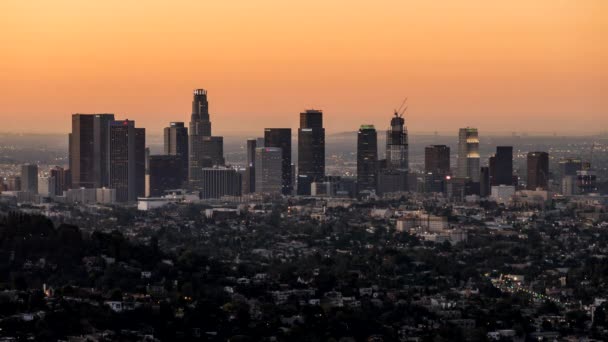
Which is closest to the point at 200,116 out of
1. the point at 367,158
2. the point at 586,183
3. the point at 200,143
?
the point at 200,143

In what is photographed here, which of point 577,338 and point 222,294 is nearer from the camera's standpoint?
point 577,338

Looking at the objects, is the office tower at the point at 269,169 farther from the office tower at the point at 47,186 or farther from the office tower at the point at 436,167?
the office tower at the point at 47,186

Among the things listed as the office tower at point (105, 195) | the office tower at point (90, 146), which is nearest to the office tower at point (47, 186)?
the office tower at point (90, 146)

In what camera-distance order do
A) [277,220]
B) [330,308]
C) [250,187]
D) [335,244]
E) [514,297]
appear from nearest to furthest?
[330,308] → [514,297] → [335,244] → [277,220] → [250,187]

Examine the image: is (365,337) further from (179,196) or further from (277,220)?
(179,196)

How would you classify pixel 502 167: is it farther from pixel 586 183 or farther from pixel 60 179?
pixel 60 179

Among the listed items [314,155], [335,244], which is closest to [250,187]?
[314,155]
